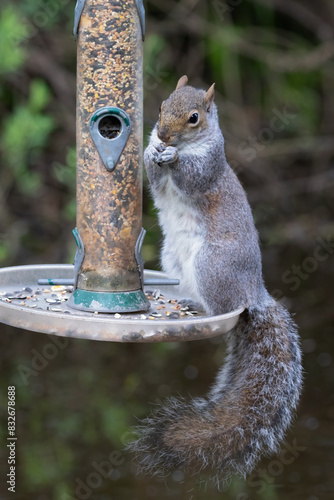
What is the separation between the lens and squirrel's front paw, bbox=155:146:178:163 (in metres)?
2.13

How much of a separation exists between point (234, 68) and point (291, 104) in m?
0.45

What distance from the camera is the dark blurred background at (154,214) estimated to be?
9.90ft

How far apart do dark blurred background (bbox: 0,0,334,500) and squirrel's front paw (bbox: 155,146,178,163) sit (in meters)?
1.19

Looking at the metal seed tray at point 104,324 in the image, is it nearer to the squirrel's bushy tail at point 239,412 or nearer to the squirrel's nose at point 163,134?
the squirrel's bushy tail at point 239,412

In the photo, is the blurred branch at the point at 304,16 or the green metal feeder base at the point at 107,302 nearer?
the green metal feeder base at the point at 107,302

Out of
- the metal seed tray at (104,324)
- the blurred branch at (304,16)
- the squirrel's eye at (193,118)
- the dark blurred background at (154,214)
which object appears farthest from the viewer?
the blurred branch at (304,16)

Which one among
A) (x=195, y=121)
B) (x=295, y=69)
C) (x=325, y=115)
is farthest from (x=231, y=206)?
(x=325, y=115)

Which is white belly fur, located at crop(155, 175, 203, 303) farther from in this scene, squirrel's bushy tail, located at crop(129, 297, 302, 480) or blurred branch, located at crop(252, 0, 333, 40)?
blurred branch, located at crop(252, 0, 333, 40)

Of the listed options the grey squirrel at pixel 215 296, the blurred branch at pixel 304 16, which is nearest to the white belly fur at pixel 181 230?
the grey squirrel at pixel 215 296

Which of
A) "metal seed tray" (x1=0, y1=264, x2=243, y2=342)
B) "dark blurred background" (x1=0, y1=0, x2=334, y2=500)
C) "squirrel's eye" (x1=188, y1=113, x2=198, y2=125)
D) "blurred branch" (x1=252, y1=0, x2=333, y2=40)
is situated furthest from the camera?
"blurred branch" (x1=252, y1=0, x2=333, y2=40)

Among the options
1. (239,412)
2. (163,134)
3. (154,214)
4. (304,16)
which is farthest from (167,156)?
(304,16)

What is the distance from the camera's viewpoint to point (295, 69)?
5.07m

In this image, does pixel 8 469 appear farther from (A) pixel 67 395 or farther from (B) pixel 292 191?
(B) pixel 292 191

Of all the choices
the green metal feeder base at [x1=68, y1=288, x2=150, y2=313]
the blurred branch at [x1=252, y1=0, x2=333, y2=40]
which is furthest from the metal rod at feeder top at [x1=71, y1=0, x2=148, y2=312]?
the blurred branch at [x1=252, y1=0, x2=333, y2=40]
